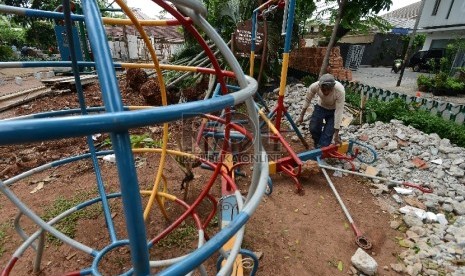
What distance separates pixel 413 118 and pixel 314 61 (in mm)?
4903

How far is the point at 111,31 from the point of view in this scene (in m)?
15.4

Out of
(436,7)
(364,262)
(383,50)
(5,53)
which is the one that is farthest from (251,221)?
(383,50)

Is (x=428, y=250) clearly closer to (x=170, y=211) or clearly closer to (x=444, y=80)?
(x=170, y=211)

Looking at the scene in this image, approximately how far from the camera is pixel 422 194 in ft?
9.41

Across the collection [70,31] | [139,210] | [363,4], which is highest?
[363,4]

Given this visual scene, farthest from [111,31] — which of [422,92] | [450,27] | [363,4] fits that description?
[450,27]

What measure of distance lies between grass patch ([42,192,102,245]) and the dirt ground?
2 cm

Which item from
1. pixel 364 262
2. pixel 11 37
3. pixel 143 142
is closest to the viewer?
pixel 364 262

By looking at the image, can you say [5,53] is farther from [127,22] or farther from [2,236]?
[127,22]

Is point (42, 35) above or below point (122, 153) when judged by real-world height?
above

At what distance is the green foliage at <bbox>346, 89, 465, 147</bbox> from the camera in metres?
4.11

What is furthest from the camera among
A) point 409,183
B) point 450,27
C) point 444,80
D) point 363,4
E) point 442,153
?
point 450,27

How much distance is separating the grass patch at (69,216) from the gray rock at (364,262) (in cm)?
223

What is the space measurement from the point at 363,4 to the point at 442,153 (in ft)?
12.9
